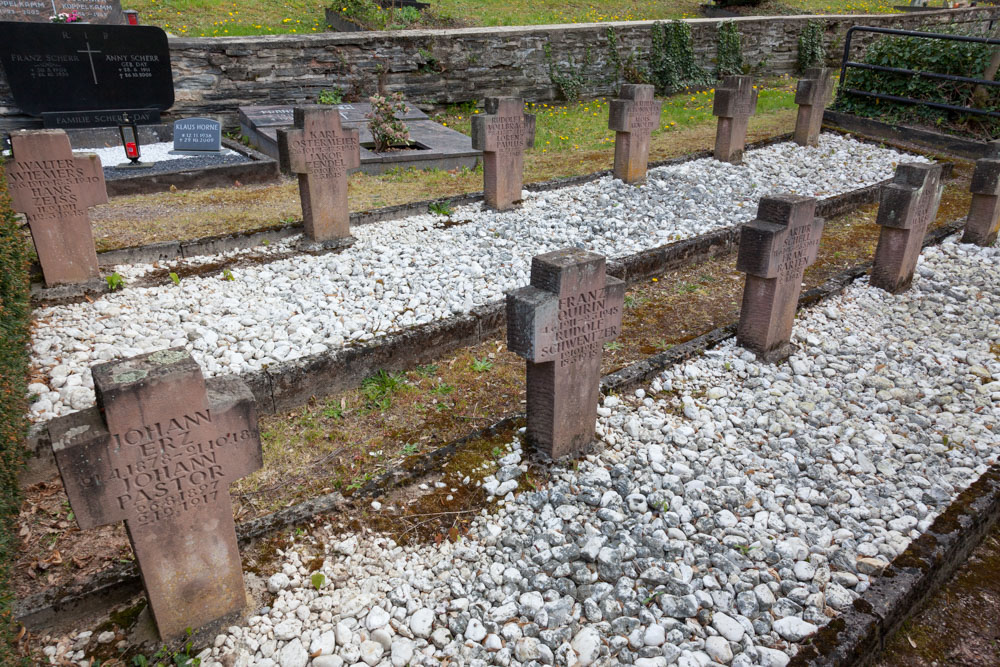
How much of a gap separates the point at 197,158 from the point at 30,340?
535 cm

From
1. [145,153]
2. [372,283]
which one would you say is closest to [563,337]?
[372,283]

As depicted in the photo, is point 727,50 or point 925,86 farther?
point 727,50

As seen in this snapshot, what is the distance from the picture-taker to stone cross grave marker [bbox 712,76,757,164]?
960cm

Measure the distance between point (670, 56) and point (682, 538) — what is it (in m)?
14.7

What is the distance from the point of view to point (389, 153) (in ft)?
32.5

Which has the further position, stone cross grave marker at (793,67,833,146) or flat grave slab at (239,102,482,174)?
stone cross grave marker at (793,67,833,146)

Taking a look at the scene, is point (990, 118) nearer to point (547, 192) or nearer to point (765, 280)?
point (547, 192)

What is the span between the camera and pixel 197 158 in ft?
31.6

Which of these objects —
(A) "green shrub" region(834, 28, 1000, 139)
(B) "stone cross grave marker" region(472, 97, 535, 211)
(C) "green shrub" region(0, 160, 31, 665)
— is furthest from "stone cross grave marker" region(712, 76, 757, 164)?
(C) "green shrub" region(0, 160, 31, 665)

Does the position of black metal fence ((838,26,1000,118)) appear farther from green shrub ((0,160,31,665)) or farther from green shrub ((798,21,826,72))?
green shrub ((0,160,31,665))

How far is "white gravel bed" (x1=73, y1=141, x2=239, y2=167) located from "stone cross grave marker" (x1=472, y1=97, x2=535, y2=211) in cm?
416

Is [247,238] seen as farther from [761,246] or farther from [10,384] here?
[761,246]

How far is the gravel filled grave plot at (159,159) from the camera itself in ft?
28.9

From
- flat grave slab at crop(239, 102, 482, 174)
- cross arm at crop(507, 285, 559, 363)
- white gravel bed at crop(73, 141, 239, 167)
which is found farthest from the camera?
flat grave slab at crop(239, 102, 482, 174)
